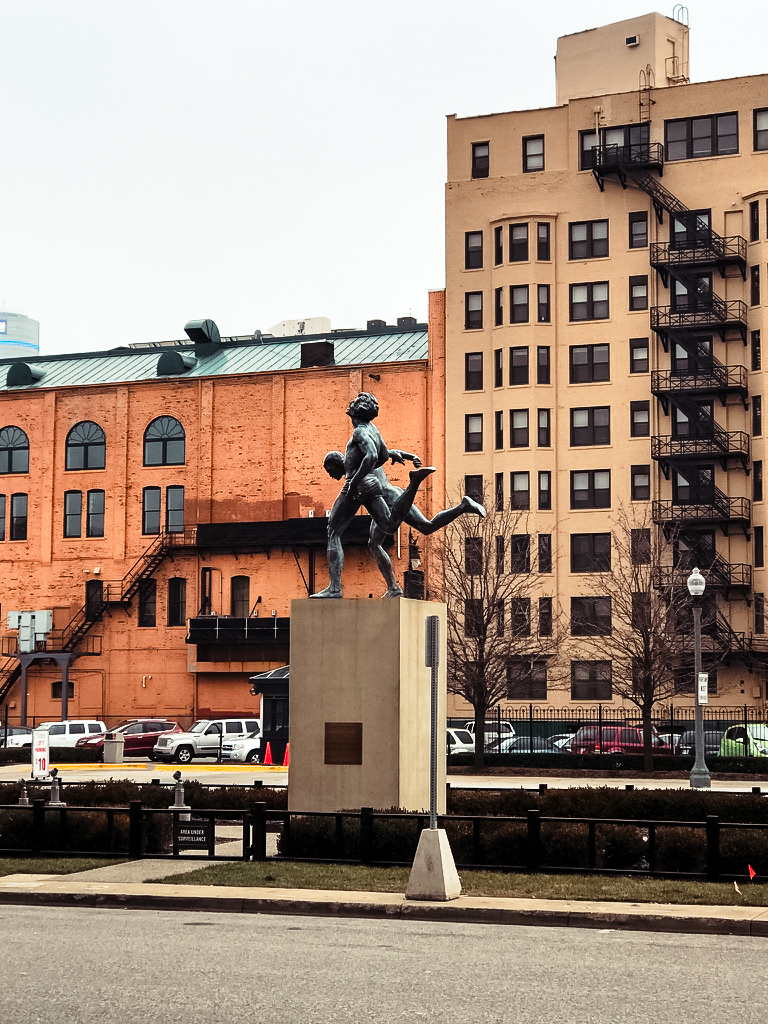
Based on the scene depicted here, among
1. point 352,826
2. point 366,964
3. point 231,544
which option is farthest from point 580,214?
point 366,964

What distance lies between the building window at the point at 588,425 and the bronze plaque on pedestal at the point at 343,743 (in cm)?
4795

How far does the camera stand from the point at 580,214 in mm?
69375

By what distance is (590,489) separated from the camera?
67.7 meters

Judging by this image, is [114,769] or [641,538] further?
[641,538]

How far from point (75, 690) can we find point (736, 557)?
110 ft

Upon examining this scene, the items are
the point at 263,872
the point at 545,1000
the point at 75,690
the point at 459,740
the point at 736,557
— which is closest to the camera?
the point at 545,1000

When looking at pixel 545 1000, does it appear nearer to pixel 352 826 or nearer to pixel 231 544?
pixel 352 826

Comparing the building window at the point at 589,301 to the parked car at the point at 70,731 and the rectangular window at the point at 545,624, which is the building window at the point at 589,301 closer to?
the rectangular window at the point at 545,624

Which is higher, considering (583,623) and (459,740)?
(583,623)

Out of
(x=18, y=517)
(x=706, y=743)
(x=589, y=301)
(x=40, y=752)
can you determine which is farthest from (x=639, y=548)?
(x=18, y=517)

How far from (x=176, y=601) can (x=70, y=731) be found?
16.5m

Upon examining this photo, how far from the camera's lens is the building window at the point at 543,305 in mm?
68812

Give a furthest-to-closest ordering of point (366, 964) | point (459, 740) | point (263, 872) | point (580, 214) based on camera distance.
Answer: point (580, 214) → point (459, 740) → point (263, 872) → point (366, 964)

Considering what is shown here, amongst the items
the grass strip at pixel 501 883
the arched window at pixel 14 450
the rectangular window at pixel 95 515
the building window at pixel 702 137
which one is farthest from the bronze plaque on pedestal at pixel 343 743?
the arched window at pixel 14 450
